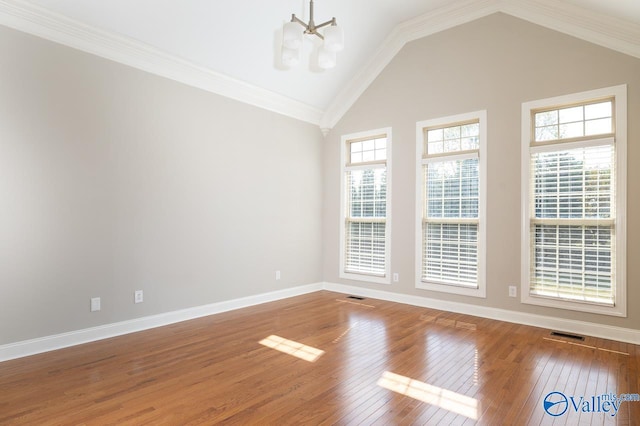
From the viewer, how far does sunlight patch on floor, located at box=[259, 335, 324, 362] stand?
126 inches

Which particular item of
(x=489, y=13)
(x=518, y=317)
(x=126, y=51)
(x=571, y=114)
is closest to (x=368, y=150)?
(x=489, y=13)

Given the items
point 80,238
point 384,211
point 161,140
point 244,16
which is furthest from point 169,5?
point 384,211

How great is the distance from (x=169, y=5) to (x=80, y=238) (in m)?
2.43

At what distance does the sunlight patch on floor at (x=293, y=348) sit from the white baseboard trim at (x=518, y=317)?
2.19 m

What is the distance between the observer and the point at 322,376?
279 cm

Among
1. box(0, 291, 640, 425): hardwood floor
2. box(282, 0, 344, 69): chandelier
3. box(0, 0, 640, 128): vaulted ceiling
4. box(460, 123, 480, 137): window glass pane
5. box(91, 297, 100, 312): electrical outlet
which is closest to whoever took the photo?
box(0, 291, 640, 425): hardwood floor

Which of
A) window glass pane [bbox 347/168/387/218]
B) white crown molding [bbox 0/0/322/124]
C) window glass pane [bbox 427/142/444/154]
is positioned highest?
white crown molding [bbox 0/0/322/124]

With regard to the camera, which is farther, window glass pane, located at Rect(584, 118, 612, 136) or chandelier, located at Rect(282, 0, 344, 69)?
window glass pane, located at Rect(584, 118, 612, 136)

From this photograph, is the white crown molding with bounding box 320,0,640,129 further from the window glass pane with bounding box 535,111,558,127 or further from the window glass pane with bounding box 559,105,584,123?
the window glass pane with bounding box 535,111,558,127

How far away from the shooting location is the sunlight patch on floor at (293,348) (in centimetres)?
321

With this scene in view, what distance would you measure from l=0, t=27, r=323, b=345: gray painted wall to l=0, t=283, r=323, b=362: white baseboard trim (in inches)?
2.6

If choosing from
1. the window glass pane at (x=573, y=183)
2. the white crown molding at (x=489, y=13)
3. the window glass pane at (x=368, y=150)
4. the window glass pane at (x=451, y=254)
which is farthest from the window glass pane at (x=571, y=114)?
the window glass pane at (x=368, y=150)

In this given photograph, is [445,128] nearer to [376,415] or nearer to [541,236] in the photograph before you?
[541,236]

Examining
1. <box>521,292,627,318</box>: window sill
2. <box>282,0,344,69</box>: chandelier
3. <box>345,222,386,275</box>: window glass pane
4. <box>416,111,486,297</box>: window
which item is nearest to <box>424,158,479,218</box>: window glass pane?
<box>416,111,486,297</box>: window
